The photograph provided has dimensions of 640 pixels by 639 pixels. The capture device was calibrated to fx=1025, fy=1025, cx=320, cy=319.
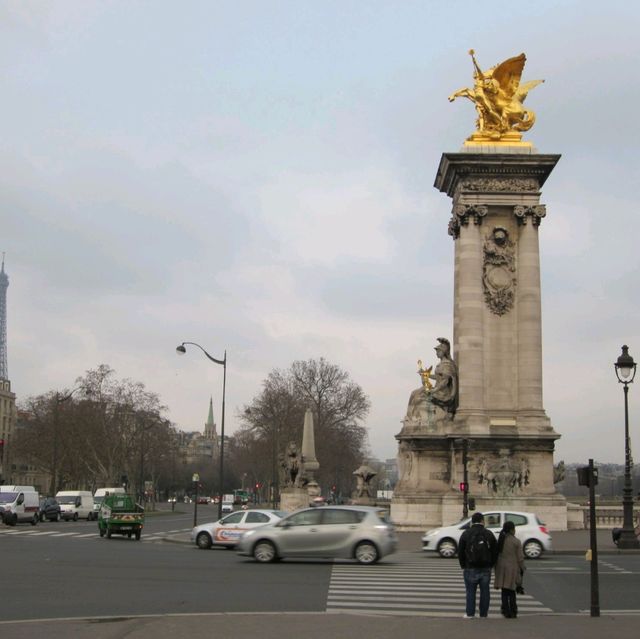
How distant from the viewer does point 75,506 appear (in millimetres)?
65500

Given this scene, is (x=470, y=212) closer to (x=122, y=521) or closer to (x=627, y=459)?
(x=627, y=459)

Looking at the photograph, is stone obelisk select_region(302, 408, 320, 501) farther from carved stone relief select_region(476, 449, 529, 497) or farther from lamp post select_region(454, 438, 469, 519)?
lamp post select_region(454, 438, 469, 519)

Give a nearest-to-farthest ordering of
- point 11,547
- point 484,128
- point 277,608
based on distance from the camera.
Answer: point 277,608, point 11,547, point 484,128

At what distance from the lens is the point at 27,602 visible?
15742mm

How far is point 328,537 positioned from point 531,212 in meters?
20.2

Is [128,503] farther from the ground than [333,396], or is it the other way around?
[333,396]

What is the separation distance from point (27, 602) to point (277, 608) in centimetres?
386

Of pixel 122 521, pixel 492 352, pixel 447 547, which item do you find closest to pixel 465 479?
pixel 492 352

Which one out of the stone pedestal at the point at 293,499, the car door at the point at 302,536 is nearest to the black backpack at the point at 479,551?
Answer: the car door at the point at 302,536

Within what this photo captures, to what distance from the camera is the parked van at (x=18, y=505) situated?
5094 centimetres

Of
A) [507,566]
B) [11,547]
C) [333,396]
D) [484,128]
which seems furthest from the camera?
[333,396]

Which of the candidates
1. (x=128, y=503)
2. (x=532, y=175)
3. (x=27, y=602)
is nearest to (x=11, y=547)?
(x=128, y=503)

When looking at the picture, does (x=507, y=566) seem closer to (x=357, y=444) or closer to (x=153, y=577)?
(x=153, y=577)

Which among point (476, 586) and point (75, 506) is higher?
point (476, 586)
